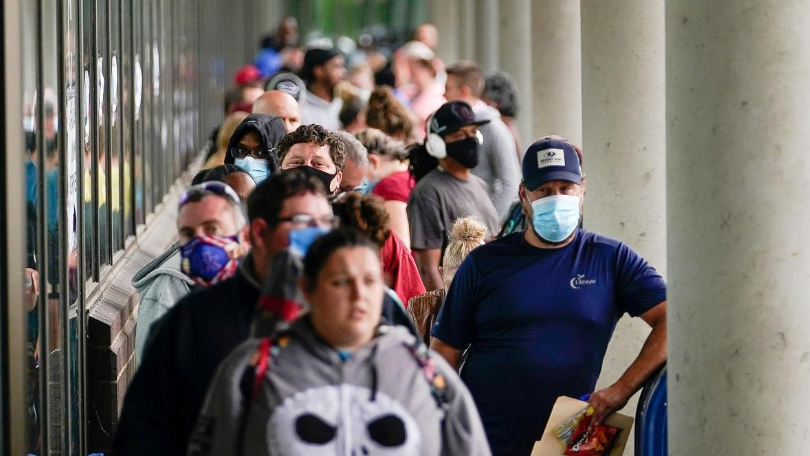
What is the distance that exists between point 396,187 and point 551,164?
10.5 ft

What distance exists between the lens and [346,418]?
362cm

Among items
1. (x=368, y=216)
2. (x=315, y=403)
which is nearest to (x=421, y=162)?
(x=368, y=216)

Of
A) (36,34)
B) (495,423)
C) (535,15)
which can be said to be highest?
(535,15)

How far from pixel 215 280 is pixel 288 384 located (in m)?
0.78

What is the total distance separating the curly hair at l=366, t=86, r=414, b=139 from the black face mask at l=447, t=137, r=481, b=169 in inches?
100

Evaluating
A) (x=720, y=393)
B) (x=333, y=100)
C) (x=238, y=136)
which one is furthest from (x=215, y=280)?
(x=333, y=100)

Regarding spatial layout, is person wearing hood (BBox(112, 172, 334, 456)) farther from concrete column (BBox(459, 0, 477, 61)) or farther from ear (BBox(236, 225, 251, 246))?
concrete column (BBox(459, 0, 477, 61))

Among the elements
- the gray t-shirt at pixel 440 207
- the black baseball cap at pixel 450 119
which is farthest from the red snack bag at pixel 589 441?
the black baseball cap at pixel 450 119

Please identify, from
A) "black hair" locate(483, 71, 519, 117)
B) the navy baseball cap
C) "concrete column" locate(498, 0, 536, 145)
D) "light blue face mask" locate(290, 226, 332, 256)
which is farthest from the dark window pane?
"concrete column" locate(498, 0, 536, 145)

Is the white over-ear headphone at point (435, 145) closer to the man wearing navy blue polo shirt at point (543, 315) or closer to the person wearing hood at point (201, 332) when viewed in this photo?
the man wearing navy blue polo shirt at point (543, 315)

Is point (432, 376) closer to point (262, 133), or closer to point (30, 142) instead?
point (30, 142)

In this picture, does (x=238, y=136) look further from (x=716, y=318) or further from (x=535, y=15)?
(x=535, y=15)

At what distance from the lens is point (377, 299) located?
3.63 metres

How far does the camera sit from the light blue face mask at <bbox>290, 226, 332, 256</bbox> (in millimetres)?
3799
